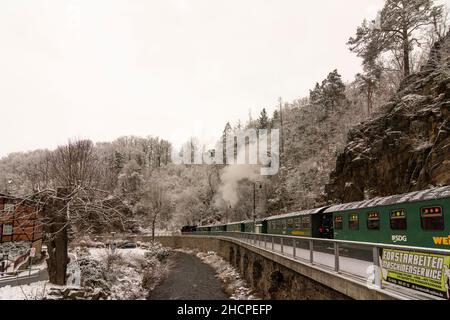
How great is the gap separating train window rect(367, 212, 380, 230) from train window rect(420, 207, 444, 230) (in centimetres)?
274

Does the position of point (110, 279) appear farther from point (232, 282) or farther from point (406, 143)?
point (406, 143)

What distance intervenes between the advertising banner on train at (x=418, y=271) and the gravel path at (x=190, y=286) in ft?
51.9

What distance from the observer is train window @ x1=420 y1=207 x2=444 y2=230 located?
966cm

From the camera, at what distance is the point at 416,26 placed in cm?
2825

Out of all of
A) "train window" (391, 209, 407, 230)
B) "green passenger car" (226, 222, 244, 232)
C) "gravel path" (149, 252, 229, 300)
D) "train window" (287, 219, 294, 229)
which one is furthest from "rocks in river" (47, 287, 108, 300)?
"green passenger car" (226, 222, 244, 232)

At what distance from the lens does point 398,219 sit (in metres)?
11.8

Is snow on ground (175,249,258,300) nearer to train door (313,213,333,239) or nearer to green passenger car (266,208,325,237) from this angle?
green passenger car (266,208,325,237)

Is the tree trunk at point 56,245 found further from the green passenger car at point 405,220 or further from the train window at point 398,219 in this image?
the train window at point 398,219

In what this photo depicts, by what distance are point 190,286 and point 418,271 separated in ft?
71.0

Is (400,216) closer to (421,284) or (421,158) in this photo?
(421,284)

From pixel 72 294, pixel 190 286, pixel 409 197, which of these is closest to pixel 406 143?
pixel 409 197

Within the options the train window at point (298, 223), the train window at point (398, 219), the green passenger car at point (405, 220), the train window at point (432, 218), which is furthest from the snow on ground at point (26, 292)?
the train window at point (298, 223)

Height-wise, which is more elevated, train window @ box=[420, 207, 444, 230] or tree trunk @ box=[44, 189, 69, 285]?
train window @ box=[420, 207, 444, 230]
